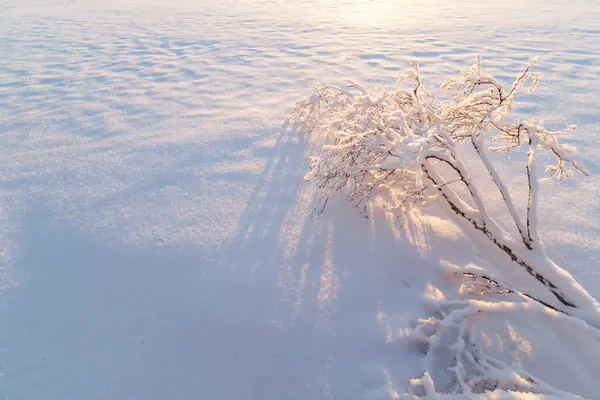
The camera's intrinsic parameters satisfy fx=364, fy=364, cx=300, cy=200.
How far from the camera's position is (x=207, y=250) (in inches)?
112

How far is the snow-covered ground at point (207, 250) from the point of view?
6.97 ft

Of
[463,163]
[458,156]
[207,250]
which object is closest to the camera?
[458,156]

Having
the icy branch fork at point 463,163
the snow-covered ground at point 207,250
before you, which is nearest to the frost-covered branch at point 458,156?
the icy branch fork at point 463,163

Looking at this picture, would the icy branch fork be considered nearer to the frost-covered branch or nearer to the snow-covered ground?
the frost-covered branch

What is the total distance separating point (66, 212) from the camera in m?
3.25

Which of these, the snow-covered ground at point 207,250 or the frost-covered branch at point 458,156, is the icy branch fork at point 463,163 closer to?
the frost-covered branch at point 458,156

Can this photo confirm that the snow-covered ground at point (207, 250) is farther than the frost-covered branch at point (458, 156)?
No

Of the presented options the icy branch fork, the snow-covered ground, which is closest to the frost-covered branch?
the icy branch fork

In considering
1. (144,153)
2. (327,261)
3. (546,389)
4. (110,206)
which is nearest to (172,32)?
(144,153)

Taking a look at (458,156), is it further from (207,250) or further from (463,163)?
(207,250)

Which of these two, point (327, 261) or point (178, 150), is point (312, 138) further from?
point (327, 261)

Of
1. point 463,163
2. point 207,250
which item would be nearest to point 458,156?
point 463,163

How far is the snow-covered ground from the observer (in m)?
2.12

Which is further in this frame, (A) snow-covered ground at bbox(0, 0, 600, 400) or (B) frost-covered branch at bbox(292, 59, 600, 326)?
(B) frost-covered branch at bbox(292, 59, 600, 326)
